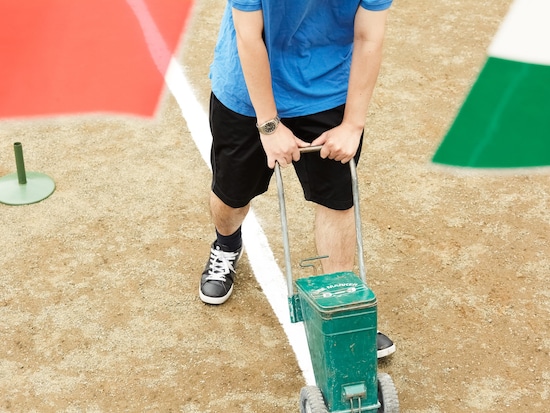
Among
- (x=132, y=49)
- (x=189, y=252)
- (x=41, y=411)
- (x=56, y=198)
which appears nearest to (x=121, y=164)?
(x=56, y=198)

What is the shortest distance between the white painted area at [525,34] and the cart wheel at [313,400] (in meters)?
4.01

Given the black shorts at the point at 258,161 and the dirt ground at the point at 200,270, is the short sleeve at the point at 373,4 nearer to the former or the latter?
the black shorts at the point at 258,161

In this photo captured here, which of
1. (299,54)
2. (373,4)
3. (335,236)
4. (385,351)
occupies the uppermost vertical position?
(373,4)

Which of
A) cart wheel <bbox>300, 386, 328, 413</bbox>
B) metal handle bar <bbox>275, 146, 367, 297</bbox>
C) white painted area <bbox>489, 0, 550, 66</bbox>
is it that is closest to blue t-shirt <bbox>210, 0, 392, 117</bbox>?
metal handle bar <bbox>275, 146, 367, 297</bbox>

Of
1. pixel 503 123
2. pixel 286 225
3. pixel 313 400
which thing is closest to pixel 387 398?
pixel 313 400

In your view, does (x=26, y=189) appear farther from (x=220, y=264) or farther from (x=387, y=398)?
(x=387, y=398)

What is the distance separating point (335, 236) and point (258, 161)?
489mm

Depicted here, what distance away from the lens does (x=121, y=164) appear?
212 inches

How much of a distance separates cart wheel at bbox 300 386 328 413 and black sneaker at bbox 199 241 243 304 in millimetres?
1009

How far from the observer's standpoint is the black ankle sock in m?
4.42

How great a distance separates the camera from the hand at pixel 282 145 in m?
3.54

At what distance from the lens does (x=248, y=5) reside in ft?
10.9

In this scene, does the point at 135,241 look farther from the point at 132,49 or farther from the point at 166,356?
the point at 132,49

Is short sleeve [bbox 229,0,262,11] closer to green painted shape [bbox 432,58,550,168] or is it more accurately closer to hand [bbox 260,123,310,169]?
hand [bbox 260,123,310,169]
